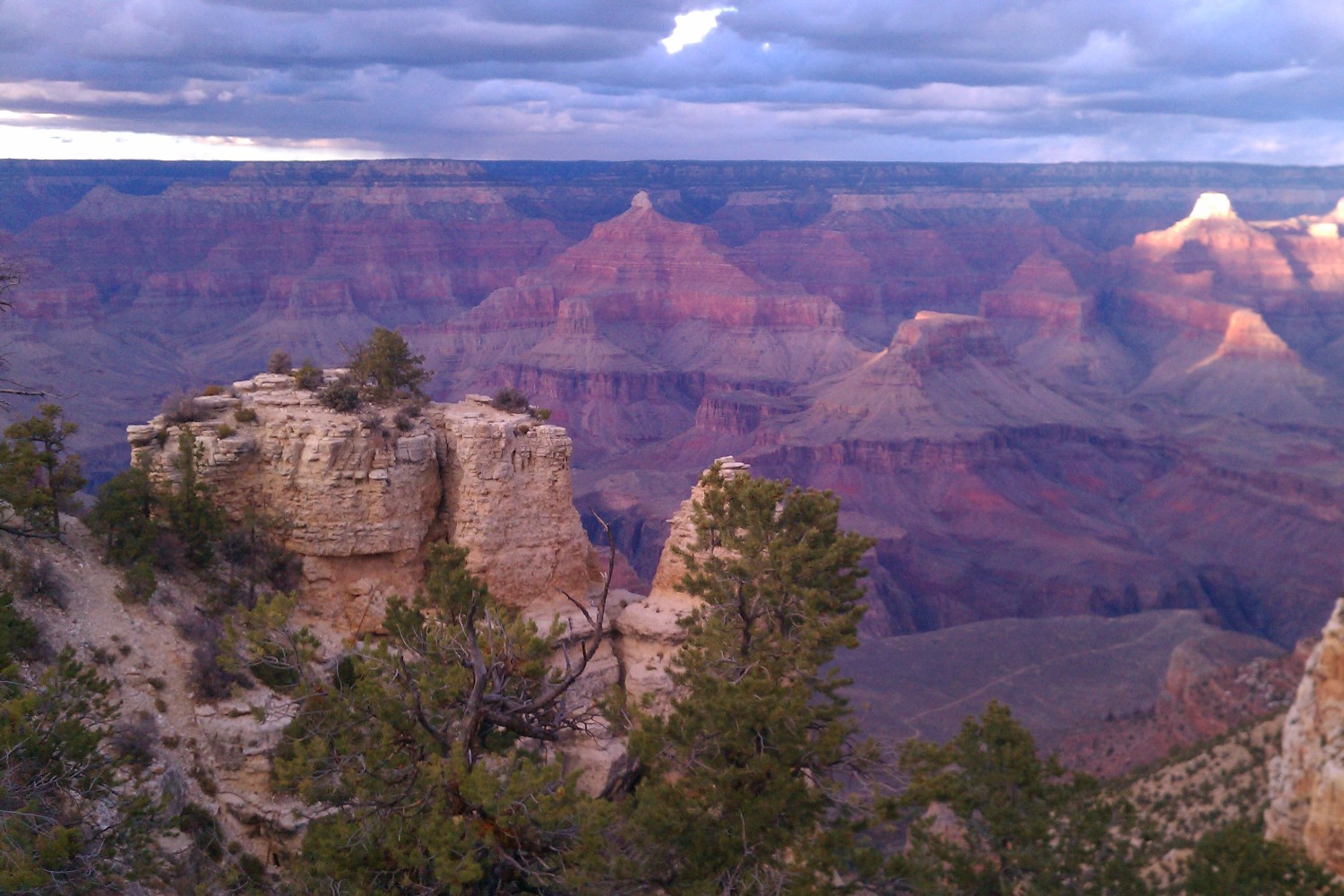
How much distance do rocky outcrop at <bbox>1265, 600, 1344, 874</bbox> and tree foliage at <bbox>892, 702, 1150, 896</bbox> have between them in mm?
2887

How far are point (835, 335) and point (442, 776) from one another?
12014 centimetres

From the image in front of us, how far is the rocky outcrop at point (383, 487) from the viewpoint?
1997cm

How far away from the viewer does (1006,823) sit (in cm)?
1517

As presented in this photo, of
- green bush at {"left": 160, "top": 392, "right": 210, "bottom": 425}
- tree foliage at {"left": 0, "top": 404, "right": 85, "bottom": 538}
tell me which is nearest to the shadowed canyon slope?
green bush at {"left": 160, "top": 392, "right": 210, "bottom": 425}

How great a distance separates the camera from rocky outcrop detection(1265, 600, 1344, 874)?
15.6 metres

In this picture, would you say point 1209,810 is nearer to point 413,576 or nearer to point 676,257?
point 413,576

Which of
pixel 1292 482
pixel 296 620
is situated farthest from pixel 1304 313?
pixel 296 620

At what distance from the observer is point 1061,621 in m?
54.3

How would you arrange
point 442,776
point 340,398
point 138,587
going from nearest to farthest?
point 442,776
point 138,587
point 340,398

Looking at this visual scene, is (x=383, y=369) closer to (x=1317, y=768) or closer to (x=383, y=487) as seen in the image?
(x=383, y=487)

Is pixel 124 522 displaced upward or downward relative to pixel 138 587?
upward

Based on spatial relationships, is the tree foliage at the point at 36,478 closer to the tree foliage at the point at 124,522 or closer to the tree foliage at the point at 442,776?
the tree foliage at the point at 124,522

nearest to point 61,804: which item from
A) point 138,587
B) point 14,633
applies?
point 14,633

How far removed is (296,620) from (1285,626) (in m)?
61.6
